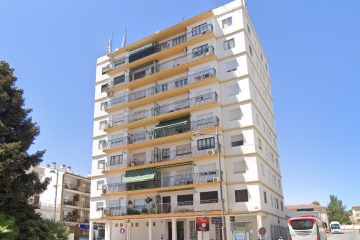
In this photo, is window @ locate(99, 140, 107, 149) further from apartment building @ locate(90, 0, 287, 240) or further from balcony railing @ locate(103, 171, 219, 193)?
balcony railing @ locate(103, 171, 219, 193)

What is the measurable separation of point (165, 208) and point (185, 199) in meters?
2.44

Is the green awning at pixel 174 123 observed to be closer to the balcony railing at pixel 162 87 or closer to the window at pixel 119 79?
the balcony railing at pixel 162 87

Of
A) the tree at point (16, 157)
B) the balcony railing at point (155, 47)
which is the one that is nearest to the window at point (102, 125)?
the balcony railing at point (155, 47)

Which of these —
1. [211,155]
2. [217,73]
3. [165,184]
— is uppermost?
[217,73]

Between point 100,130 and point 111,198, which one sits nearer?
point 111,198

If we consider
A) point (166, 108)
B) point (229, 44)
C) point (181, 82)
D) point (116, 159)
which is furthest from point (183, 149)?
point (229, 44)

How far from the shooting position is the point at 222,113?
36.5 meters

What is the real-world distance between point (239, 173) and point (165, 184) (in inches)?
332

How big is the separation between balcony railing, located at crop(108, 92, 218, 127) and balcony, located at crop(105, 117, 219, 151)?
2042 mm

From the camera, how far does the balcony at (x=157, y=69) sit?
38.0 m

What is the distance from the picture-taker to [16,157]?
2045 centimetres

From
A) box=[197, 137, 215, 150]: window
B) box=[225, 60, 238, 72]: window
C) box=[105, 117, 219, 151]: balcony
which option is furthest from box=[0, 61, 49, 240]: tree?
box=[225, 60, 238, 72]: window

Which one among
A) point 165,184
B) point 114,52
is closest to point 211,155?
point 165,184

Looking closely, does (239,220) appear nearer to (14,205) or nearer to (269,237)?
(269,237)
